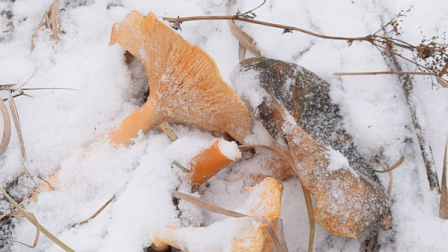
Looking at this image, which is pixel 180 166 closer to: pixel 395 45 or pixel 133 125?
pixel 133 125

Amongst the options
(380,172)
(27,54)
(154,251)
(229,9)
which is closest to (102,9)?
(27,54)

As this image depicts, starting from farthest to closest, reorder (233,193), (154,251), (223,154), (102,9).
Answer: (102,9)
(233,193)
(154,251)
(223,154)

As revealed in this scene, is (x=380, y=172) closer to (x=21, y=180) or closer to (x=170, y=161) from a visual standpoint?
(x=170, y=161)

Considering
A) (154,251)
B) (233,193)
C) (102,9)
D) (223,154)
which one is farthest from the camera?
(102,9)

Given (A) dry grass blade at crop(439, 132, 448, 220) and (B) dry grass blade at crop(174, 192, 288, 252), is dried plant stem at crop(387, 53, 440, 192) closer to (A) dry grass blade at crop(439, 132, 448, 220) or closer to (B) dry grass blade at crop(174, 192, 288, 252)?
(A) dry grass blade at crop(439, 132, 448, 220)

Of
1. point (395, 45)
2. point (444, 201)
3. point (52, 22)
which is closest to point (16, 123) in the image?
point (52, 22)
